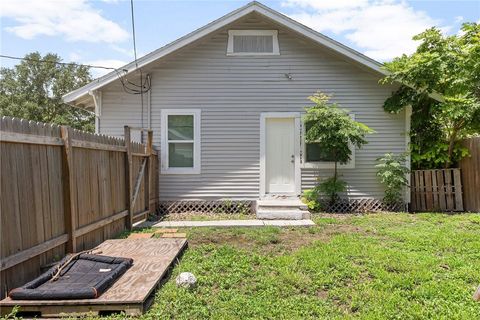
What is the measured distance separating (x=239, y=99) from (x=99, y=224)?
16.5 ft

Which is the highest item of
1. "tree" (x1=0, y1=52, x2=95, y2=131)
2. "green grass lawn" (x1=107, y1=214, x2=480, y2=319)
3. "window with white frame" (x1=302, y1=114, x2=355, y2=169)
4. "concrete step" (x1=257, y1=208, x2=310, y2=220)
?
"tree" (x1=0, y1=52, x2=95, y2=131)

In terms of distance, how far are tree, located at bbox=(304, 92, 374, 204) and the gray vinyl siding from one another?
1.70 feet

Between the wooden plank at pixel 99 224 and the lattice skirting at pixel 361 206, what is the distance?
506 centimetres

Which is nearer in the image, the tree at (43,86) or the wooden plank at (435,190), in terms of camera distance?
the wooden plank at (435,190)

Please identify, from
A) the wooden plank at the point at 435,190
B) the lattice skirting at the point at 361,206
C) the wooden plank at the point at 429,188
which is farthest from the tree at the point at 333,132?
the wooden plank at the point at 435,190

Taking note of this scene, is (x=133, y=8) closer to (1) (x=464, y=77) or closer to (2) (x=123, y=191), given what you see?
(2) (x=123, y=191)

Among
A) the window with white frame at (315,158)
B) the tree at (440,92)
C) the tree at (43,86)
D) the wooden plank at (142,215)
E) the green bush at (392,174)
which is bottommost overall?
the wooden plank at (142,215)

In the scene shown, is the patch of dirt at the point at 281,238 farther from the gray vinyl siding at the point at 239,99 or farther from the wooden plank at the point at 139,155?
the gray vinyl siding at the point at 239,99

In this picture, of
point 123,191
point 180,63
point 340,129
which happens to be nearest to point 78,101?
point 180,63

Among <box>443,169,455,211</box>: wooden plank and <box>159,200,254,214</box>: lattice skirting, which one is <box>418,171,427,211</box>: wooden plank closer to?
<box>443,169,455,211</box>: wooden plank

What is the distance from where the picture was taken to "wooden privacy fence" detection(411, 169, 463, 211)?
28.9 feet

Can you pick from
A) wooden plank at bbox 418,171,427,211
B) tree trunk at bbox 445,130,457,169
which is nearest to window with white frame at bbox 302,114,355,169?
wooden plank at bbox 418,171,427,211

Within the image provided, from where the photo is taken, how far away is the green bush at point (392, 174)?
8.64 meters

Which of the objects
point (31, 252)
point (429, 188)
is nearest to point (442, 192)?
point (429, 188)
